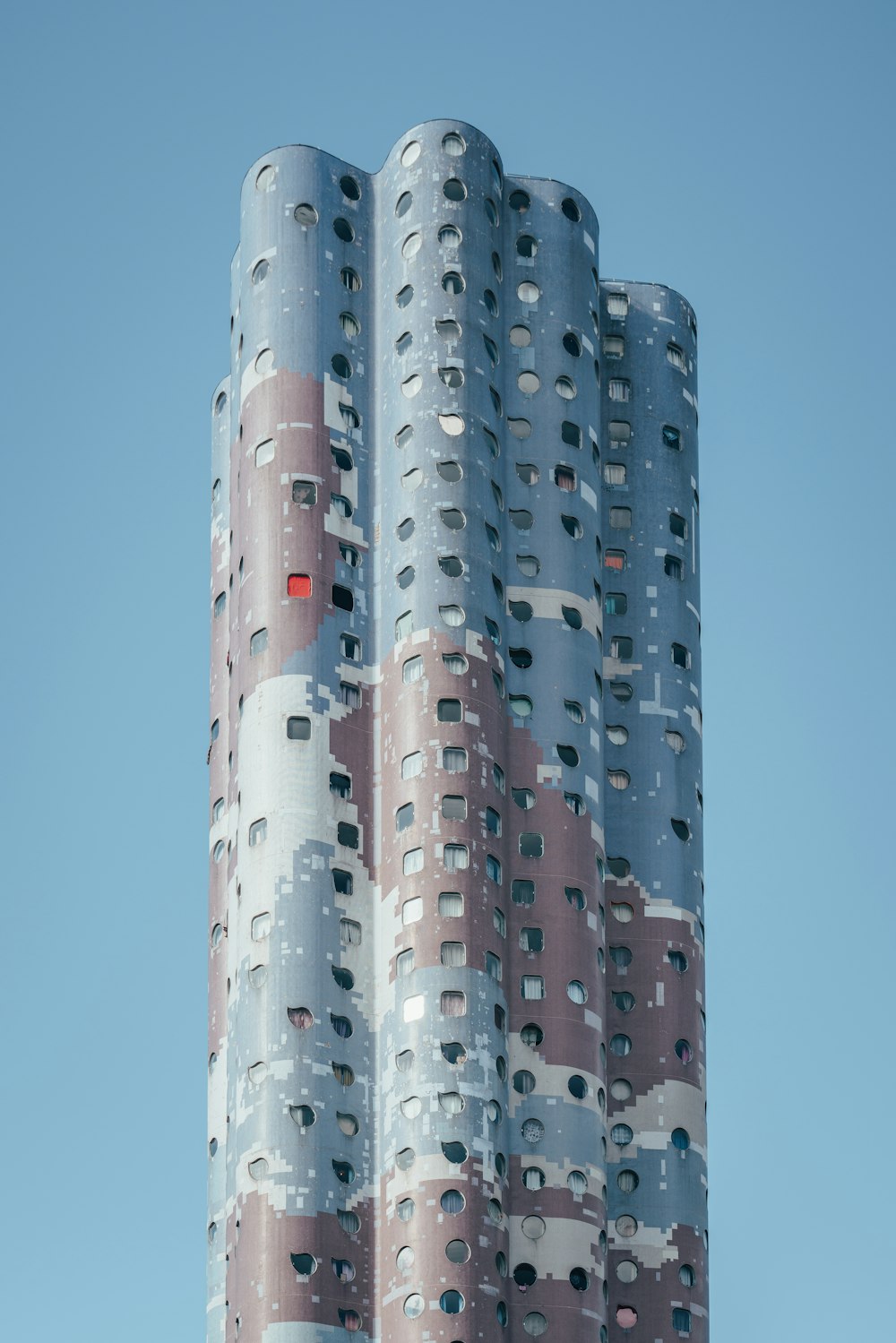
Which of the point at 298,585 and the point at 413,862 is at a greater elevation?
the point at 298,585

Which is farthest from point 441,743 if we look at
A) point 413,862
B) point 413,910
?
point 413,910

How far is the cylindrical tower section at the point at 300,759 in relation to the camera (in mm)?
75938

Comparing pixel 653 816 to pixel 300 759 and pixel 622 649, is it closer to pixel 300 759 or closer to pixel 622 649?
pixel 622 649

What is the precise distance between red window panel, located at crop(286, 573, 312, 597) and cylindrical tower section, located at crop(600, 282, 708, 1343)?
29.2ft

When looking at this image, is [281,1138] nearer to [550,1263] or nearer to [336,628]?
[550,1263]

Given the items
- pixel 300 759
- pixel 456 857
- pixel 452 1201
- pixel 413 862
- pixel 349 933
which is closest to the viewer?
pixel 452 1201

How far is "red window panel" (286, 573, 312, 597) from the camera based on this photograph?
81.2 metres

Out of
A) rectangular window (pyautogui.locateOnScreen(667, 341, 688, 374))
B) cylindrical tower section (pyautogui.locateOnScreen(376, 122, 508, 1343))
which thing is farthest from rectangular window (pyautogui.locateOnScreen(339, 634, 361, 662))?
rectangular window (pyautogui.locateOnScreen(667, 341, 688, 374))

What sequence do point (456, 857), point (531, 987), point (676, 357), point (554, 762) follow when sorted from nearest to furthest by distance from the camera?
point (456, 857) → point (531, 987) → point (554, 762) → point (676, 357)

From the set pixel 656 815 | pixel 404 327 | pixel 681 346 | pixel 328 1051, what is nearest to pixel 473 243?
pixel 404 327

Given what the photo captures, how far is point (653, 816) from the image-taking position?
84000 mm

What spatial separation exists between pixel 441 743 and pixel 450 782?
40.7 inches

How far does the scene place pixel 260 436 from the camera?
3268 inches

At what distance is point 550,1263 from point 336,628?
53.7 feet
